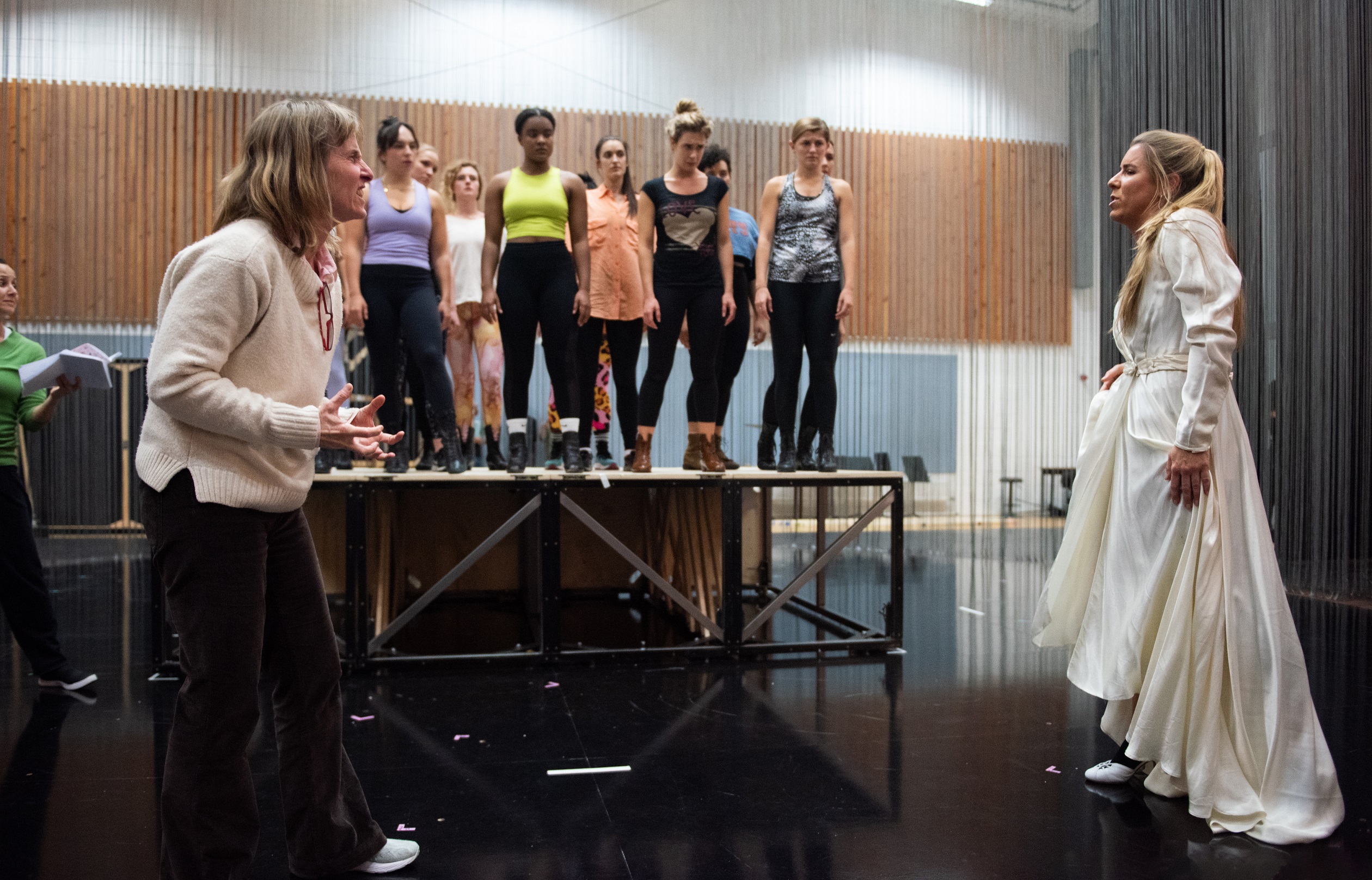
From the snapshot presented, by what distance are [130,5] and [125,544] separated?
154 inches

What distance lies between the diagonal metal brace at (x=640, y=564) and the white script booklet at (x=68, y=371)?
1.64 metres

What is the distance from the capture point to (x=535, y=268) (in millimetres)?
3986

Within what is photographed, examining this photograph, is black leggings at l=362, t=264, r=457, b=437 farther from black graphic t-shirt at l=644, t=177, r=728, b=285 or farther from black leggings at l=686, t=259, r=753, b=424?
black leggings at l=686, t=259, r=753, b=424

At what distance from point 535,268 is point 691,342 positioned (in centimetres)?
72

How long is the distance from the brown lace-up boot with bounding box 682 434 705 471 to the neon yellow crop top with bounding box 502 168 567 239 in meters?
1.01

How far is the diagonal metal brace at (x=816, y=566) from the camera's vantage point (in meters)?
4.03

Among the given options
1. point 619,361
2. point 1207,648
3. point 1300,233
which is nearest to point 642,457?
point 619,361

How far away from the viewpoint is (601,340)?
458 centimetres

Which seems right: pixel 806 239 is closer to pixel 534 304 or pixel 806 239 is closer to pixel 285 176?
pixel 534 304

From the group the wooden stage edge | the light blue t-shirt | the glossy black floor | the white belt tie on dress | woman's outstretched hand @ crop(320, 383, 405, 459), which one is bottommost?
the glossy black floor

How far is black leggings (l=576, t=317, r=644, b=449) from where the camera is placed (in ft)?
14.8

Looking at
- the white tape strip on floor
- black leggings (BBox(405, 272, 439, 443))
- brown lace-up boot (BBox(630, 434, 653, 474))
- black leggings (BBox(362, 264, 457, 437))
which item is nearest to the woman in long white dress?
the white tape strip on floor

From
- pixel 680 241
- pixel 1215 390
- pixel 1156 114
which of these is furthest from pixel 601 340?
pixel 1156 114

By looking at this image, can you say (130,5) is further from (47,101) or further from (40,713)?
(40,713)
